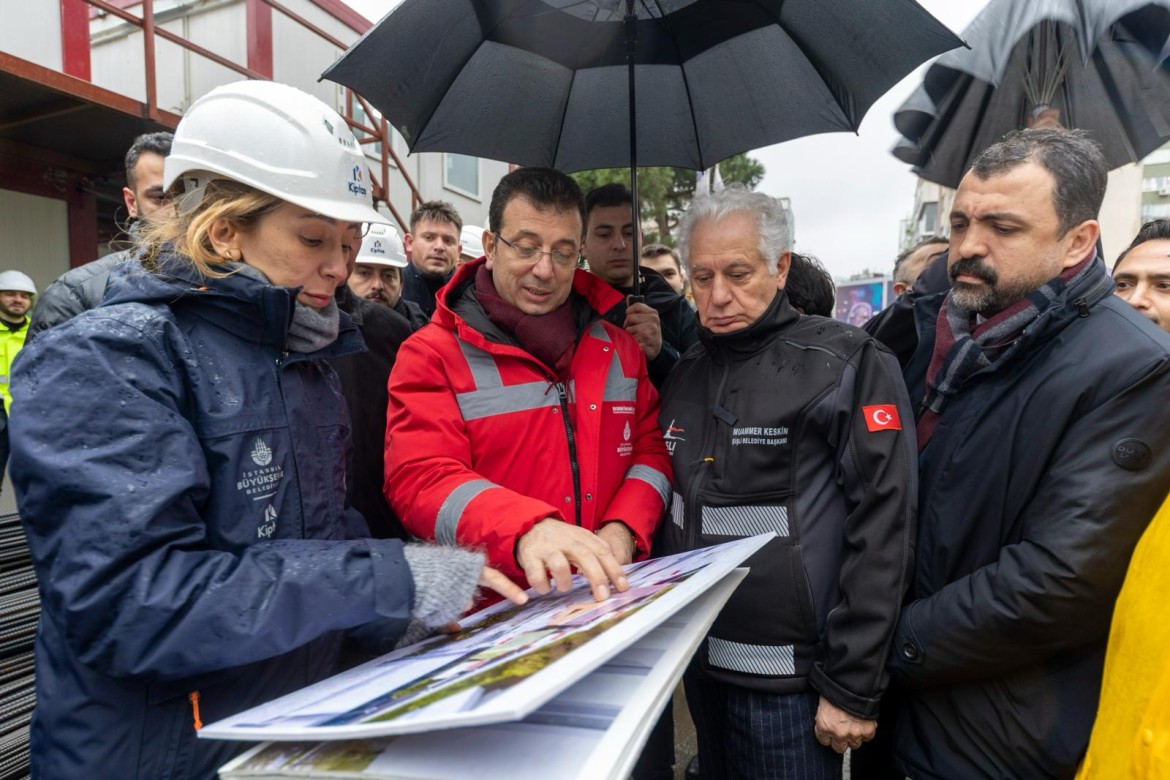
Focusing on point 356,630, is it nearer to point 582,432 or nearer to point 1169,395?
point 582,432

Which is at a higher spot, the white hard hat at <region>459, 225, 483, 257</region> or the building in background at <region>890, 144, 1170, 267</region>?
the building in background at <region>890, 144, 1170, 267</region>

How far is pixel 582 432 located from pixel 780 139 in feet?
4.91

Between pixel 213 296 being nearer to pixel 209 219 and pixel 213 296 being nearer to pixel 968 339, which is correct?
pixel 209 219

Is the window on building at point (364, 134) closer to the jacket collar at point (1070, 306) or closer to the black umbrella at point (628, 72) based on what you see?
the black umbrella at point (628, 72)

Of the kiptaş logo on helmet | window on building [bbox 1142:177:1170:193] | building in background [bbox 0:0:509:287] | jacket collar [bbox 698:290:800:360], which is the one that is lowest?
jacket collar [bbox 698:290:800:360]

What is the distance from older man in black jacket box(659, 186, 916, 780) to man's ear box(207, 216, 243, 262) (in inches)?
49.6

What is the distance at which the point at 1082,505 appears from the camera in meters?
1.39

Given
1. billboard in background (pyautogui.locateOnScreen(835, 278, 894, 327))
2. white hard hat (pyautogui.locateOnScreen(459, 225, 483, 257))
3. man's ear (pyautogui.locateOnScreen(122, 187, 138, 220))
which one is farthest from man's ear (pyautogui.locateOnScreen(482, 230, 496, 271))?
billboard in background (pyautogui.locateOnScreen(835, 278, 894, 327))

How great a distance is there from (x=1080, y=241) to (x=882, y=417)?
71cm

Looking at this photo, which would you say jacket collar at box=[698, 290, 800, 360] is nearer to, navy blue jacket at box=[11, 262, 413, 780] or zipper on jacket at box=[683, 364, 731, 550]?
zipper on jacket at box=[683, 364, 731, 550]

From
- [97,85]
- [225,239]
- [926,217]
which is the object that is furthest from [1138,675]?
[926,217]

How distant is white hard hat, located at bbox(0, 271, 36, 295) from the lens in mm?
5574

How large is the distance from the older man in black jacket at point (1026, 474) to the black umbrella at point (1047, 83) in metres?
1.12

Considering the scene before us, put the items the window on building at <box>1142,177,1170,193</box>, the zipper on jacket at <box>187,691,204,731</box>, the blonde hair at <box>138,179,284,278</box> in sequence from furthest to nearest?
the window on building at <box>1142,177,1170,193</box>, the blonde hair at <box>138,179,284,278</box>, the zipper on jacket at <box>187,691,204,731</box>
